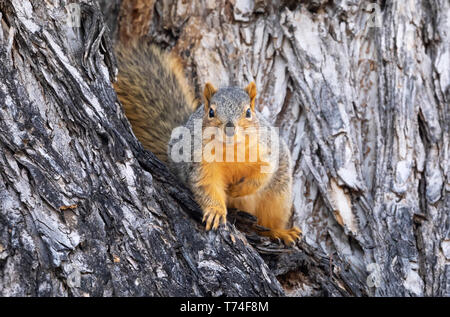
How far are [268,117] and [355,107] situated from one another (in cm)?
41

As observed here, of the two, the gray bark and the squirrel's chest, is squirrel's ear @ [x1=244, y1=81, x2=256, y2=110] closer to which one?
the squirrel's chest

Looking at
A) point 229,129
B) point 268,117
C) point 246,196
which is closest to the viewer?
point 229,129

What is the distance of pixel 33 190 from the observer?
5.77ft

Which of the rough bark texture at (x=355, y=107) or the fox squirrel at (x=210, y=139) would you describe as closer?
the fox squirrel at (x=210, y=139)

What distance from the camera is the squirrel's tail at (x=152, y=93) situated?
2592 millimetres

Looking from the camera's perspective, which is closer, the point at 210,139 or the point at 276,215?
the point at 210,139

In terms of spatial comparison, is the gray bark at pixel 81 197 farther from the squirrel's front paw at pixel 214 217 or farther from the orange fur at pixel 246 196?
the orange fur at pixel 246 196

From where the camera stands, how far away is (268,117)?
267 cm

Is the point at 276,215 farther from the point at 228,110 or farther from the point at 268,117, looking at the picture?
the point at 228,110

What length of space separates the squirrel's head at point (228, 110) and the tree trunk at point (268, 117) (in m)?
0.30

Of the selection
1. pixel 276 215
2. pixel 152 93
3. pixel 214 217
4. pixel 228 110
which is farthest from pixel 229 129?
pixel 152 93

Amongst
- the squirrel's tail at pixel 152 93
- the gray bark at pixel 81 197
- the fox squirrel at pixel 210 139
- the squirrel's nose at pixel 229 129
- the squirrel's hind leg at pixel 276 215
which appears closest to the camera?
the gray bark at pixel 81 197

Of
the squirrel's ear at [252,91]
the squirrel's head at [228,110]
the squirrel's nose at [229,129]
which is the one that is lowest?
the squirrel's nose at [229,129]

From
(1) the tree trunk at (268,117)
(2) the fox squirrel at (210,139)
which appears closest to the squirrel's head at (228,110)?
(2) the fox squirrel at (210,139)
